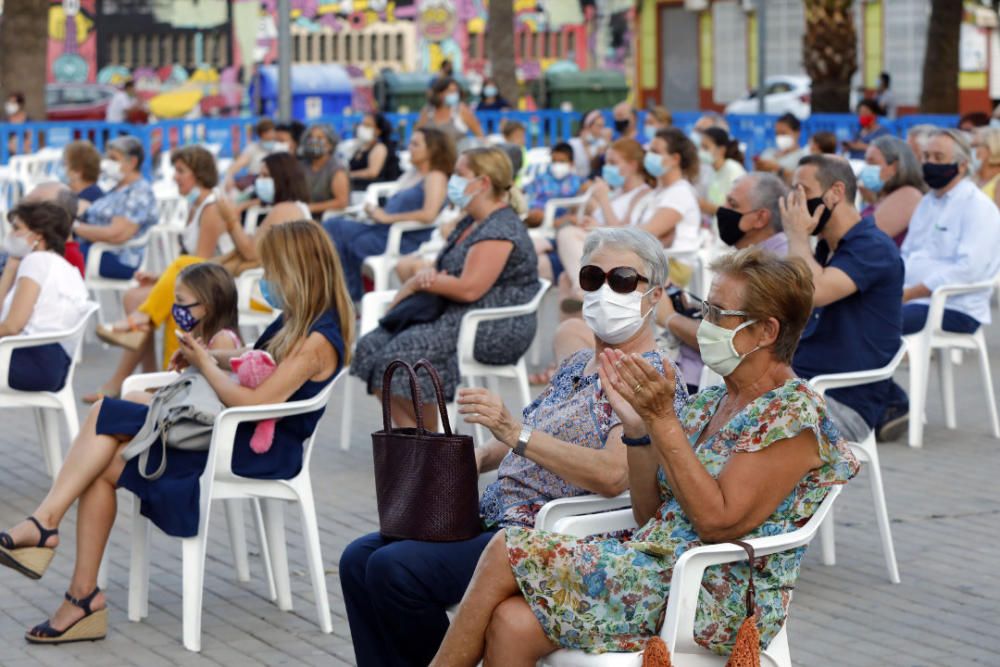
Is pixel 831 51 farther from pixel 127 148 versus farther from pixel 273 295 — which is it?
pixel 273 295

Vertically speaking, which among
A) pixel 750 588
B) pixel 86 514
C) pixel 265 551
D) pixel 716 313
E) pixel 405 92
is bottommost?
pixel 265 551

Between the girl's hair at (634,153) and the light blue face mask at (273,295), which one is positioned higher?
the girl's hair at (634,153)

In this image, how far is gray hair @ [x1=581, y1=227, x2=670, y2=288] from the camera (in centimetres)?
477

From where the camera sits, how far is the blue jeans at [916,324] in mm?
8648

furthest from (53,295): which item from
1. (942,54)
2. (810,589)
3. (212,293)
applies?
(942,54)

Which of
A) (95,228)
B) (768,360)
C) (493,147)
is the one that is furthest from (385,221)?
(768,360)

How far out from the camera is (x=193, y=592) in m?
5.47

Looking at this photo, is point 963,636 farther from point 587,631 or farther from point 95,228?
point 95,228

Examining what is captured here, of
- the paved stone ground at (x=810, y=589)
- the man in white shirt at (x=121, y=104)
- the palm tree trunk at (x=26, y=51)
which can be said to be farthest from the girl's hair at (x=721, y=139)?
the man in white shirt at (x=121, y=104)

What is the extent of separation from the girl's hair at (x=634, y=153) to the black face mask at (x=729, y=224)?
148 inches

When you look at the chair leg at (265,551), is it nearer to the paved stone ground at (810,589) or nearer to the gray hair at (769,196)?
the paved stone ground at (810,589)

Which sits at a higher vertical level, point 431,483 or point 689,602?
point 431,483

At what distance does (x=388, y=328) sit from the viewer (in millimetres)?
7992

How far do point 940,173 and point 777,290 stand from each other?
5.32m
